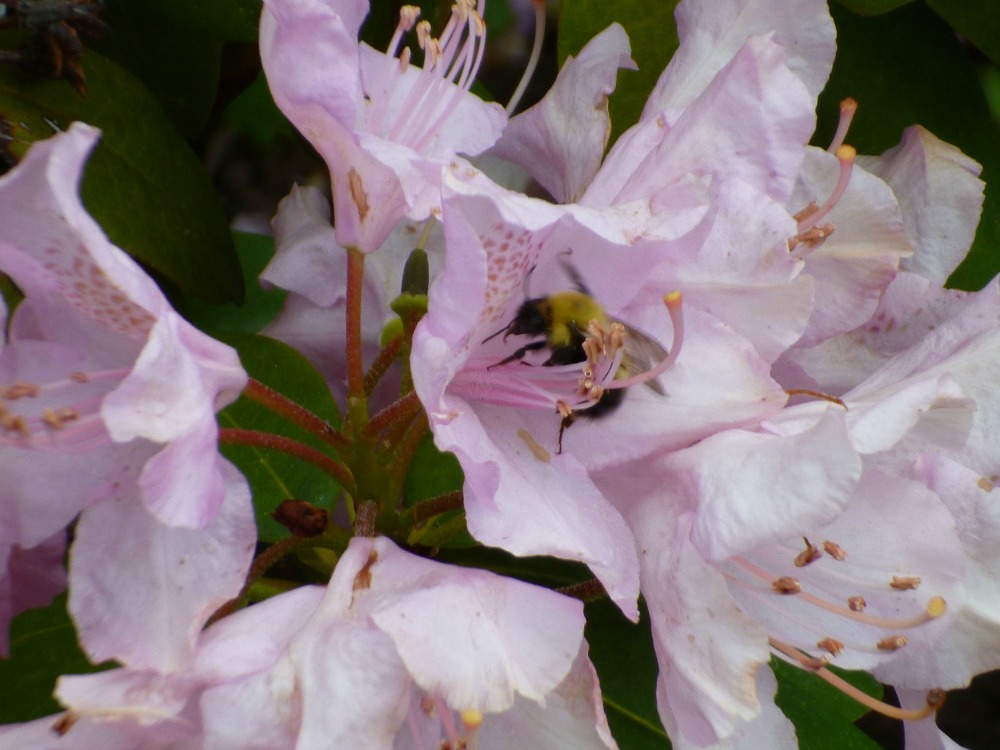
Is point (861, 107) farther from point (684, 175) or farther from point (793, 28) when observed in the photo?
point (684, 175)

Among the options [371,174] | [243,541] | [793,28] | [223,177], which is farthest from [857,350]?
[223,177]

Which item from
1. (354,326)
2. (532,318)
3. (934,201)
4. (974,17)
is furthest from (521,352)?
(974,17)

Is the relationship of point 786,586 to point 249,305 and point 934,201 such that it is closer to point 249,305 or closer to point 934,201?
point 934,201

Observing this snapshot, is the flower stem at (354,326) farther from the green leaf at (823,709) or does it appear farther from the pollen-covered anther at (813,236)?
the green leaf at (823,709)

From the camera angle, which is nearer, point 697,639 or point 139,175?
point 697,639

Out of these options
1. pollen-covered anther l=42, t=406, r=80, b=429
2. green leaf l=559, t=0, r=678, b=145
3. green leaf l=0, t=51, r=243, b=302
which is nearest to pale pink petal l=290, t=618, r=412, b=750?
pollen-covered anther l=42, t=406, r=80, b=429

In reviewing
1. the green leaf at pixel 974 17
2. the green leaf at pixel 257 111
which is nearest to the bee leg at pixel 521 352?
the green leaf at pixel 974 17
